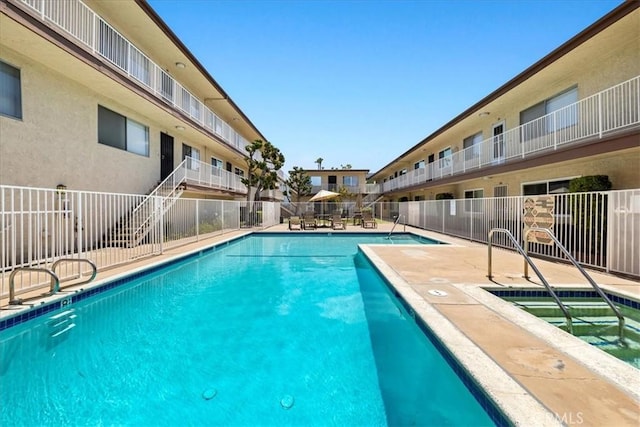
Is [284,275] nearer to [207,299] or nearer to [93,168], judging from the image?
[207,299]

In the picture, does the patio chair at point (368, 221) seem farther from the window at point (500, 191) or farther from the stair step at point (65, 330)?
the stair step at point (65, 330)

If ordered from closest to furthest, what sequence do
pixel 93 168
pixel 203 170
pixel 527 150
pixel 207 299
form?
pixel 207 299, pixel 93 168, pixel 527 150, pixel 203 170

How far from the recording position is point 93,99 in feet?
33.0

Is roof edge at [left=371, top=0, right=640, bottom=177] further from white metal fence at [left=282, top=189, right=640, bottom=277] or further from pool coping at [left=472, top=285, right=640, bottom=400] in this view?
pool coping at [left=472, top=285, right=640, bottom=400]

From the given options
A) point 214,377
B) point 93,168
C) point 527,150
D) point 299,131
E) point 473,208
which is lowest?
point 214,377

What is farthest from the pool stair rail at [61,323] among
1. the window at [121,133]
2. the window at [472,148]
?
the window at [472,148]

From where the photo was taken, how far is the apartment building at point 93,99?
7.28 m

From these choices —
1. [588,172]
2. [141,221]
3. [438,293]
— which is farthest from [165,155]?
[588,172]

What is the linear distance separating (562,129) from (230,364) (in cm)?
1309

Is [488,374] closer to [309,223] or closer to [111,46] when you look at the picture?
[111,46]

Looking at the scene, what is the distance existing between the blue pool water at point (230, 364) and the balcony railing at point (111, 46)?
727 cm

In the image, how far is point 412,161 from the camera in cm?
2983

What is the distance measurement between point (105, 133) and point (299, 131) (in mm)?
17071

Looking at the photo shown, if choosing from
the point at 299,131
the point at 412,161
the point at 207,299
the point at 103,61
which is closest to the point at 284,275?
the point at 207,299
